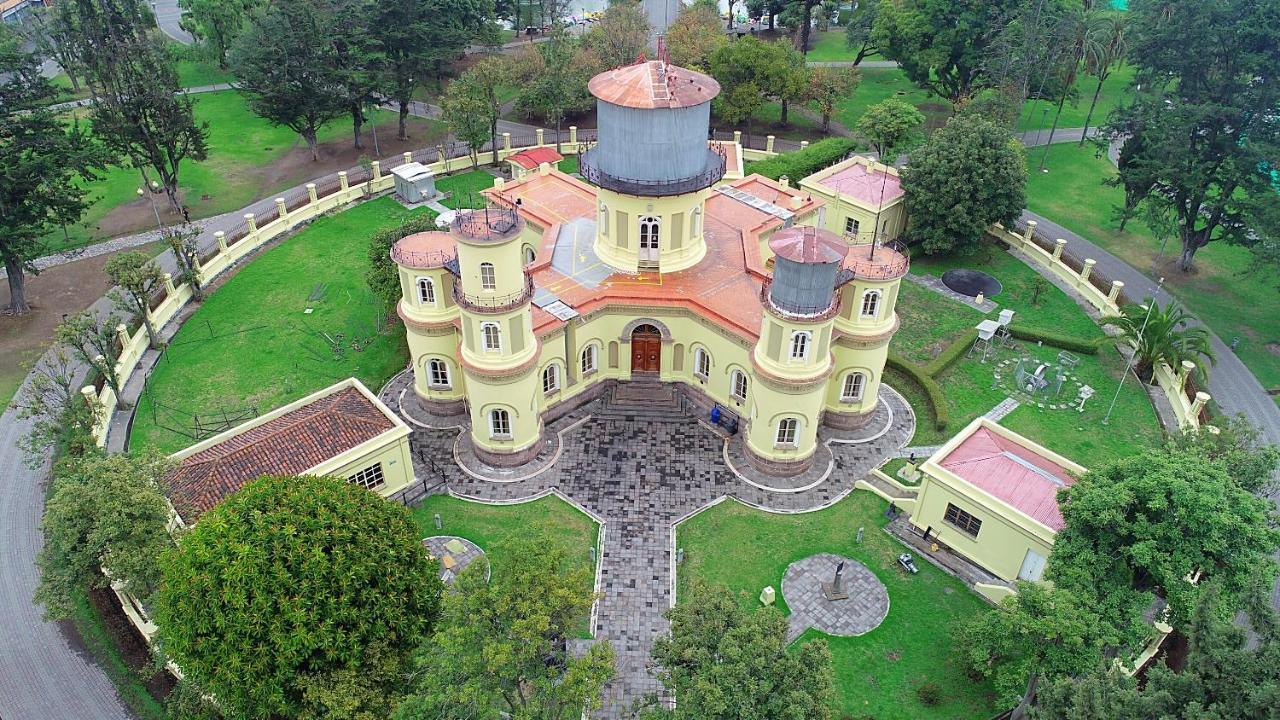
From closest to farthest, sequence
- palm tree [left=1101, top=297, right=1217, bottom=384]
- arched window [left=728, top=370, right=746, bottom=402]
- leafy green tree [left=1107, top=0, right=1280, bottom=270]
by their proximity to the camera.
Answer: arched window [left=728, top=370, right=746, bottom=402] → palm tree [left=1101, top=297, right=1217, bottom=384] → leafy green tree [left=1107, top=0, right=1280, bottom=270]

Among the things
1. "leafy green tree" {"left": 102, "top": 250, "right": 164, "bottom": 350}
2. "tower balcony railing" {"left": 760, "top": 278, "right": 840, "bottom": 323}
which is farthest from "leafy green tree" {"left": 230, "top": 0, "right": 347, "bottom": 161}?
"tower balcony railing" {"left": 760, "top": 278, "right": 840, "bottom": 323}

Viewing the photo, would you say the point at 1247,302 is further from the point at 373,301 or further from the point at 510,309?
→ the point at 373,301

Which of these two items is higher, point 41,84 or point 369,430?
point 41,84

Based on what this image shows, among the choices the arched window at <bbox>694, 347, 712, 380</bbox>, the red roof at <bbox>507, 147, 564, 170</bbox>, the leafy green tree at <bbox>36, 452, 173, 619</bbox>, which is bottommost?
the arched window at <bbox>694, 347, 712, 380</bbox>

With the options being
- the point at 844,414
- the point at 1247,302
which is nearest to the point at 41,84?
the point at 844,414

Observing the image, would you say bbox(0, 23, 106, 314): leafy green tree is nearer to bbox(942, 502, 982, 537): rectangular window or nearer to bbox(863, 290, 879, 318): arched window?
bbox(863, 290, 879, 318): arched window

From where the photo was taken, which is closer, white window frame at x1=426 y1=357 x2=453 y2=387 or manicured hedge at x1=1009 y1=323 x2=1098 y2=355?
white window frame at x1=426 y1=357 x2=453 y2=387

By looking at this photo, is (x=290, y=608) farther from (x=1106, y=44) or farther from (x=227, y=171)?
(x=1106, y=44)

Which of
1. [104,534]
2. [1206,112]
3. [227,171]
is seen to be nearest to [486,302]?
[104,534]
